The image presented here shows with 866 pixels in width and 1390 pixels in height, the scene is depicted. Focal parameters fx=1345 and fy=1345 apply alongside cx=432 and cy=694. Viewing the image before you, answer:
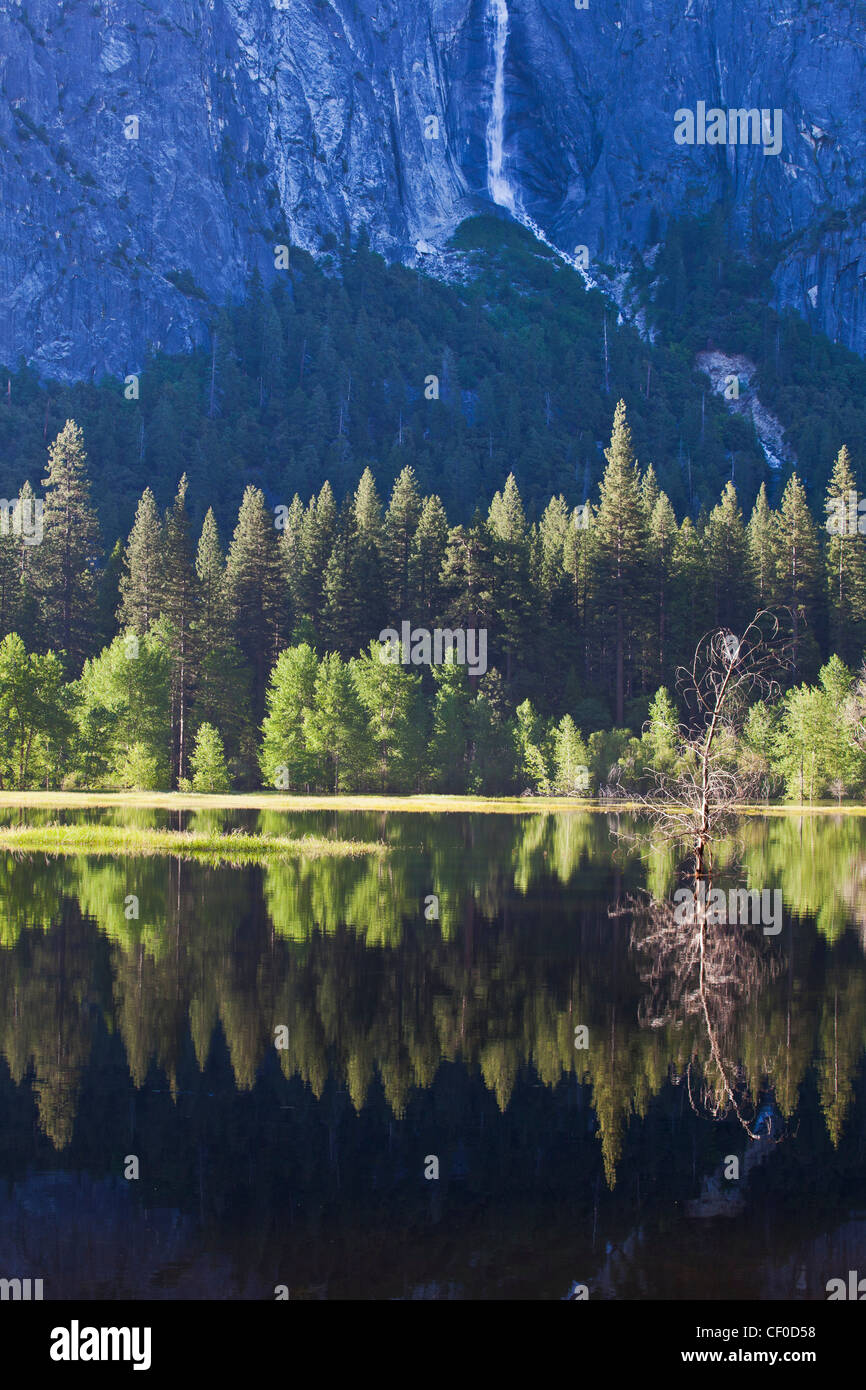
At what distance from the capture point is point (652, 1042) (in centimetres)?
2455

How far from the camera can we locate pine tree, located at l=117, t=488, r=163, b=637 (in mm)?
116375

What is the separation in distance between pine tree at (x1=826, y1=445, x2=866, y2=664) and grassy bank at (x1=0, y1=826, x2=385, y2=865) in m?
72.7

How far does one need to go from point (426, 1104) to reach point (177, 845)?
35583 millimetres

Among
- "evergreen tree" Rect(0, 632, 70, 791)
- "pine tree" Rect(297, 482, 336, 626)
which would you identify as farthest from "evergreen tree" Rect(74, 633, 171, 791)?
"pine tree" Rect(297, 482, 336, 626)

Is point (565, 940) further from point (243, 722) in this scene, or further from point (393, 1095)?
point (243, 722)

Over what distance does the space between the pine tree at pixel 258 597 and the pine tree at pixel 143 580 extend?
6.56m

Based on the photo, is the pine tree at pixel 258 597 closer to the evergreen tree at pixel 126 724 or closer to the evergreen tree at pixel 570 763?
the evergreen tree at pixel 126 724

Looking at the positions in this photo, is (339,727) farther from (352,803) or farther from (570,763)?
(570,763)

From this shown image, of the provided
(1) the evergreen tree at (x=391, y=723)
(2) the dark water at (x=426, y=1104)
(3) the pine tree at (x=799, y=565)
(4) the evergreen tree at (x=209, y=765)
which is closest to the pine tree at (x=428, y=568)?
(1) the evergreen tree at (x=391, y=723)

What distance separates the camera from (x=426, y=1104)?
A: 21188 mm

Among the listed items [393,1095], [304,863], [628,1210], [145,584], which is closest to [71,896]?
[304,863]

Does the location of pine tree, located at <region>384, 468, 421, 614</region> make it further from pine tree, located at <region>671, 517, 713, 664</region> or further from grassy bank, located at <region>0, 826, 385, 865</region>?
grassy bank, located at <region>0, 826, 385, 865</region>
